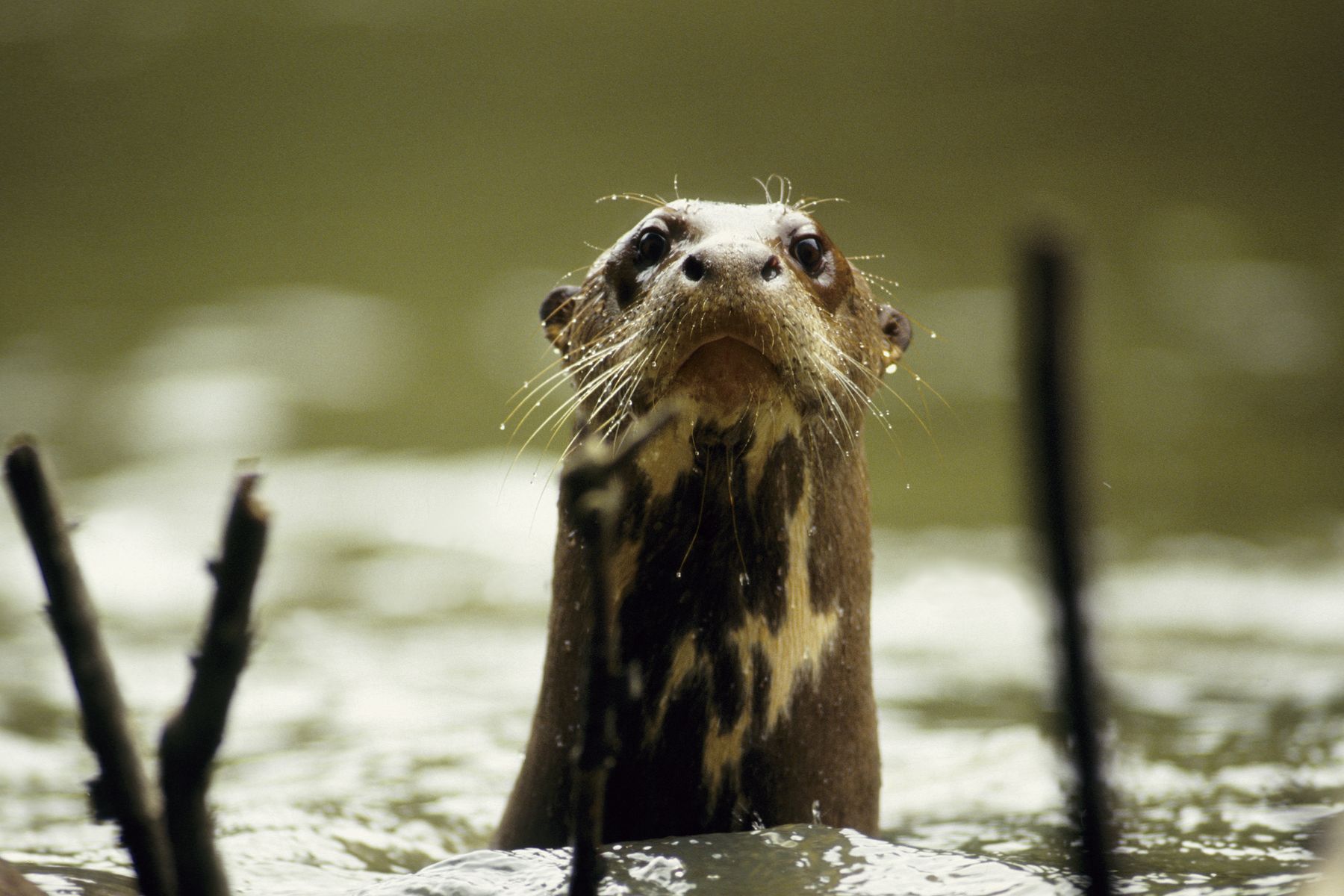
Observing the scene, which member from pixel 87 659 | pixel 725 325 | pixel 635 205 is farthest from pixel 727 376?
pixel 635 205

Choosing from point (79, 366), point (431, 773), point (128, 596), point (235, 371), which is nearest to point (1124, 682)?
point (431, 773)

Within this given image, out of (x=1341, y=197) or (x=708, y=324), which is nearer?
(x=708, y=324)

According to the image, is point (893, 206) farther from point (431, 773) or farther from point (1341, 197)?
point (431, 773)

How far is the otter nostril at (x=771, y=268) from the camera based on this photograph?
2.70 meters

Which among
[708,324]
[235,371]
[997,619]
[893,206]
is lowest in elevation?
[708,324]

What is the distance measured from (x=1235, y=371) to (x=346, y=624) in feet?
14.2

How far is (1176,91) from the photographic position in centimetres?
1131

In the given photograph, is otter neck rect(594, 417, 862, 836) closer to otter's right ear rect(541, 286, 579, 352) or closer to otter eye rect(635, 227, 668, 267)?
otter eye rect(635, 227, 668, 267)

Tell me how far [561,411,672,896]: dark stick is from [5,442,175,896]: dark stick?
40 cm

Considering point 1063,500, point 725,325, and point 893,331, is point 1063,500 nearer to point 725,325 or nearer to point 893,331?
point 725,325

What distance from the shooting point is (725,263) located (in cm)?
263

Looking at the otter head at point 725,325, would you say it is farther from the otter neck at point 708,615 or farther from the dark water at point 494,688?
the dark water at point 494,688

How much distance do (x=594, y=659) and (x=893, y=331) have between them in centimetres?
195

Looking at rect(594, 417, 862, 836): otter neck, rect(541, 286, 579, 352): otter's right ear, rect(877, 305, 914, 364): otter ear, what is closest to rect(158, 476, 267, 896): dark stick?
rect(594, 417, 862, 836): otter neck
